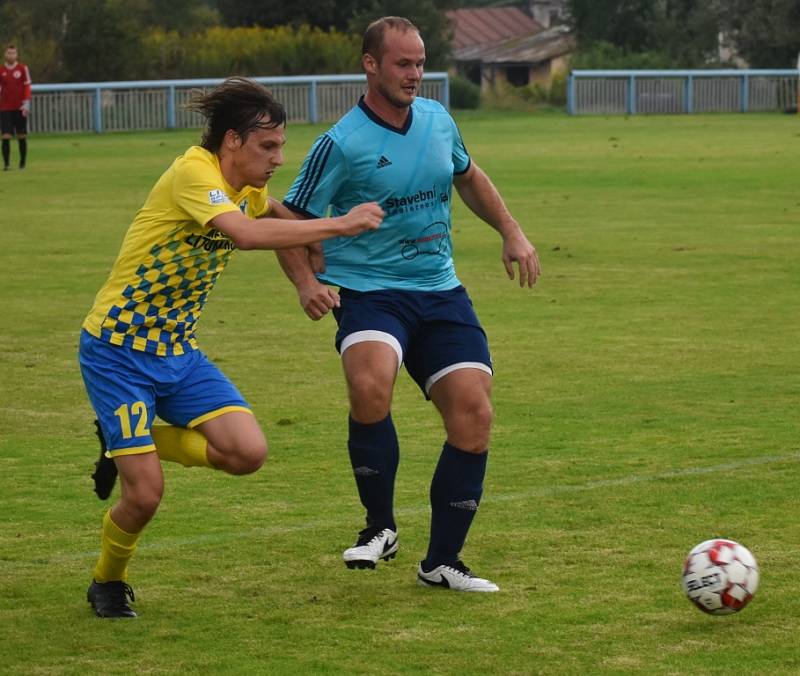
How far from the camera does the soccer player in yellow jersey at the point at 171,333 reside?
244 inches

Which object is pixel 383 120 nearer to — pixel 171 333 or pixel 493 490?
pixel 171 333

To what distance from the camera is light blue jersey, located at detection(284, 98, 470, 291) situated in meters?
6.92

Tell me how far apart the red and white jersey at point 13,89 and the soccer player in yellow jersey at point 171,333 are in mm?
26458

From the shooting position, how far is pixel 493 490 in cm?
830

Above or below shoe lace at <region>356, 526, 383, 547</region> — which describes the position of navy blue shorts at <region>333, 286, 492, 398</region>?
above

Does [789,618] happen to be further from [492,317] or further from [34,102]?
[34,102]

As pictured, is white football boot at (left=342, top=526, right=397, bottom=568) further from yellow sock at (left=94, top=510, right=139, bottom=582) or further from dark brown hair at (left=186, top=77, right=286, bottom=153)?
dark brown hair at (left=186, top=77, right=286, bottom=153)

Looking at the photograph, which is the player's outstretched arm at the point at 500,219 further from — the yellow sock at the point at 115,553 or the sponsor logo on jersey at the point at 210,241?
the yellow sock at the point at 115,553

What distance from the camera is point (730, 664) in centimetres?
561

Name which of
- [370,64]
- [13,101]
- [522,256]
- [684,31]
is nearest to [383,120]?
[370,64]

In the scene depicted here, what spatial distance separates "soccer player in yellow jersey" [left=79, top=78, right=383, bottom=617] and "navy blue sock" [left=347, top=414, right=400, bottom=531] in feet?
2.10

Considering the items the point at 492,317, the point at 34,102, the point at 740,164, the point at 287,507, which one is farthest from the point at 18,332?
the point at 34,102

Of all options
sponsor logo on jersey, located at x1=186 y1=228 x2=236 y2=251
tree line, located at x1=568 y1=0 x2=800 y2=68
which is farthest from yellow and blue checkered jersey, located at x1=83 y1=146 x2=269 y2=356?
tree line, located at x1=568 y1=0 x2=800 y2=68

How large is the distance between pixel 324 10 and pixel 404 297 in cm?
6455
